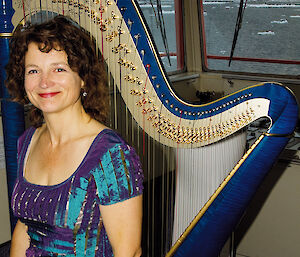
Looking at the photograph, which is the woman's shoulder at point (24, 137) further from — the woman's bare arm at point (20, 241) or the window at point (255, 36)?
the window at point (255, 36)

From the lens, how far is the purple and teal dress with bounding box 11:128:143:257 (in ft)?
3.37

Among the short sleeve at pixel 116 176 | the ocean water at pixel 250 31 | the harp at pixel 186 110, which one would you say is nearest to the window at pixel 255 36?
the ocean water at pixel 250 31

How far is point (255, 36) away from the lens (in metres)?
4.03

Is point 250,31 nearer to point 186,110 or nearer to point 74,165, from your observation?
point 186,110

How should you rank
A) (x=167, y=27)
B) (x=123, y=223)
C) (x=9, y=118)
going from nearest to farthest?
1. (x=123, y=223)
2. (x=9, y=118)
3. (x=167, y=27)

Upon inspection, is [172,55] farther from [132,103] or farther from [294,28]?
[132,103]

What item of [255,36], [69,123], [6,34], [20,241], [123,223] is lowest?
[20,241]

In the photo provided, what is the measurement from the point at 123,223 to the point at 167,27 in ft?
10.9

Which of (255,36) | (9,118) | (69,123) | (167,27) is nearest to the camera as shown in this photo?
(69,123)

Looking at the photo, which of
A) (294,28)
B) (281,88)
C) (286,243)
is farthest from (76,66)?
(294,28)

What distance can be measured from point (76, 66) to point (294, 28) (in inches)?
123

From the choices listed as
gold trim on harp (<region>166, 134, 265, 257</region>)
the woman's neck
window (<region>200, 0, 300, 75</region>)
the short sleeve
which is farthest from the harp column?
window (<region>200, 0, 300, 75</region>)

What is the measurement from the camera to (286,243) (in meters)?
2.30

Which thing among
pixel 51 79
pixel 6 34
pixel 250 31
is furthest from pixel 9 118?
pixel 250 31
